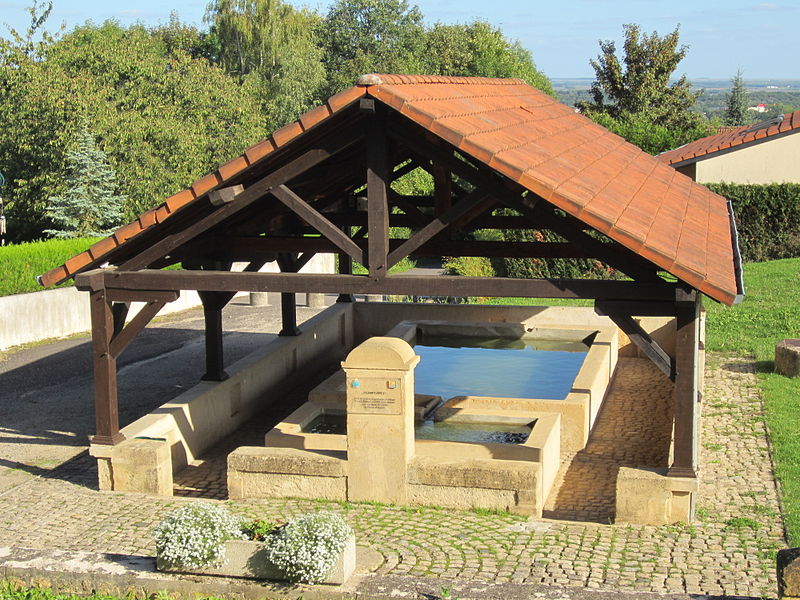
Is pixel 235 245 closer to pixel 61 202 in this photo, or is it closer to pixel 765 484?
pixel 765 484

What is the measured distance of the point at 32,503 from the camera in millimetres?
9695

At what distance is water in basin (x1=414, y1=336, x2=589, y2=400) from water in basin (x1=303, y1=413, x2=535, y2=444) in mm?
1680

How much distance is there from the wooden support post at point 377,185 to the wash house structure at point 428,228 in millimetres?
12

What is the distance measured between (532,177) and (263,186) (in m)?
2.59

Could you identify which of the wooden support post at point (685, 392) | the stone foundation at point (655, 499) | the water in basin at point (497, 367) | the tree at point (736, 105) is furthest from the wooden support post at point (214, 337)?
the tree at point (736, 105)

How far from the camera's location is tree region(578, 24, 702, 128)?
4656 centimetres

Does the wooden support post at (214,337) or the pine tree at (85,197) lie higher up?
the pine tree at (85,197)

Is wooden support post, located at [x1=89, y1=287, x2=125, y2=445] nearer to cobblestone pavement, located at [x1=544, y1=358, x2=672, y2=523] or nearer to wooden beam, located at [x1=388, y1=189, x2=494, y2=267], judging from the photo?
wooden beam, located at [x1=388, y1=189, x2=494, y2=267]

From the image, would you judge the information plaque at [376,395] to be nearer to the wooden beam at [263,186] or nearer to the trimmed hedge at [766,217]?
the wooden beam at [263,186]

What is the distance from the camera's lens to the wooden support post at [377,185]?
9039mm

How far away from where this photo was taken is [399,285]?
932cm

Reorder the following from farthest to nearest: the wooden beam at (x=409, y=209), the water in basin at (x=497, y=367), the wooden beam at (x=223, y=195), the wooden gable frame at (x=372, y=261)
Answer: the water in basin at (x=497, y=367) < the wooden beam at (x=409, y=209) < the wooden beam at (x=223, y=195) < the wooden gable frame at (x=372, y=261)

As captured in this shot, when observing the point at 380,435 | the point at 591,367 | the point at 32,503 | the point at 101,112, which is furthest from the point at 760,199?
the point at 32,503

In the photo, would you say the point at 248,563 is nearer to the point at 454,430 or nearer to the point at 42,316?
the point at 454,430
